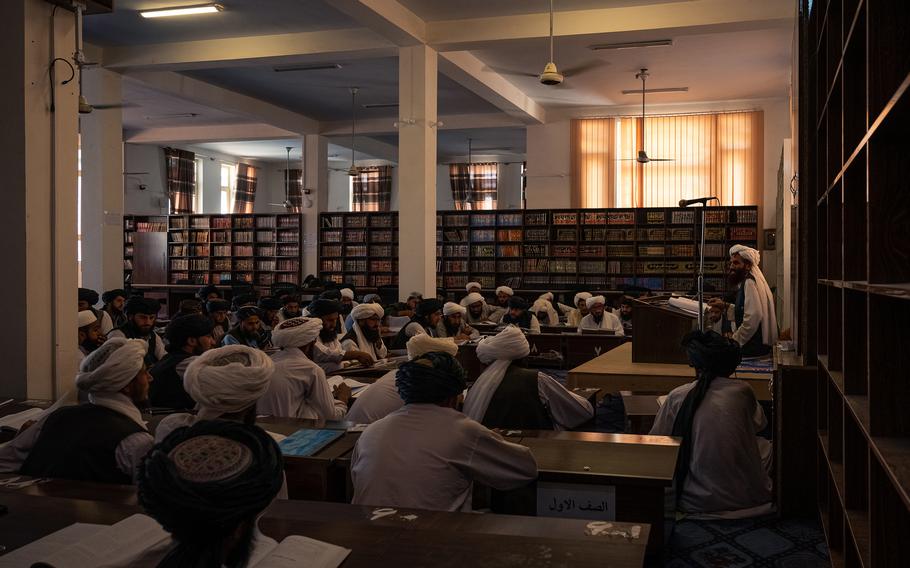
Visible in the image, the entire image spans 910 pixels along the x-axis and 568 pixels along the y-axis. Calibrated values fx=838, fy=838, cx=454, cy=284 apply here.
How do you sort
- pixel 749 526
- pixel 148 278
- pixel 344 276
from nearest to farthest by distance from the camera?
pixel 749 526, pixel 344 276, pixel 148 278

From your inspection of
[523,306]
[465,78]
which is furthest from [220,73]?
[523,306]

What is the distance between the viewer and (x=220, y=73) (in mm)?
12531

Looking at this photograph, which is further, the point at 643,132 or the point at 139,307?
the point at 643,132

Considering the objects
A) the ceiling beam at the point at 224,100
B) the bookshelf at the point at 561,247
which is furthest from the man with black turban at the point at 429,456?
the bookshelf at the point at 561,247

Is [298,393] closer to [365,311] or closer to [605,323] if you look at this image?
[365,311]

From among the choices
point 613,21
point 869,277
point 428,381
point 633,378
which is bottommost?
point 633,378

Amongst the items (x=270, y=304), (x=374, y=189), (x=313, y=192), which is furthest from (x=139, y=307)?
(x=374, y=189)

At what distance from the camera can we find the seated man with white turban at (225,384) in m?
2.85

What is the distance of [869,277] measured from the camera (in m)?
2.07

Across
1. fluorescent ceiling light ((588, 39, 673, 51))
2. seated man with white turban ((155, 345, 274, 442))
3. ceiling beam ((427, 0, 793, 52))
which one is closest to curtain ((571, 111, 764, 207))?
fluorescent ceiling light ((588, 39, 673, 51))

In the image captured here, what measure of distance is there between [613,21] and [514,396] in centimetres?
654

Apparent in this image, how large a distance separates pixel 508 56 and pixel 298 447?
29.7ft

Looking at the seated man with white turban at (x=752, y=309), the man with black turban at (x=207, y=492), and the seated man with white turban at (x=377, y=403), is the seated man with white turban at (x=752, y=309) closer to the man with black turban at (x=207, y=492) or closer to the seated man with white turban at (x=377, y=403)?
the seated man with white turban at (x=377, y=403)

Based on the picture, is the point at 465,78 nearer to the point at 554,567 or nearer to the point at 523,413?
the point at 523,413
